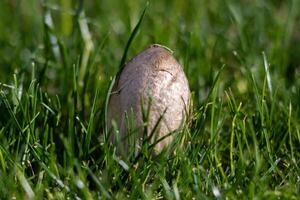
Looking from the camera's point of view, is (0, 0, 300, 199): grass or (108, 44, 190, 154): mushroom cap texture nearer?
(0, 0, 300, 199): grass

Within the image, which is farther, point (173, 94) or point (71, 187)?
point (173, 94)

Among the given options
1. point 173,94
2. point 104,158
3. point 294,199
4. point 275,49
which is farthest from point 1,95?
point 275,49

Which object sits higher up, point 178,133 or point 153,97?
point 153,97

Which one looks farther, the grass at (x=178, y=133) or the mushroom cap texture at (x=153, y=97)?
the mushroom cap texture at (x=153, y=97)

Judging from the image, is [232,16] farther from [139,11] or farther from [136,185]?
[136,185]
